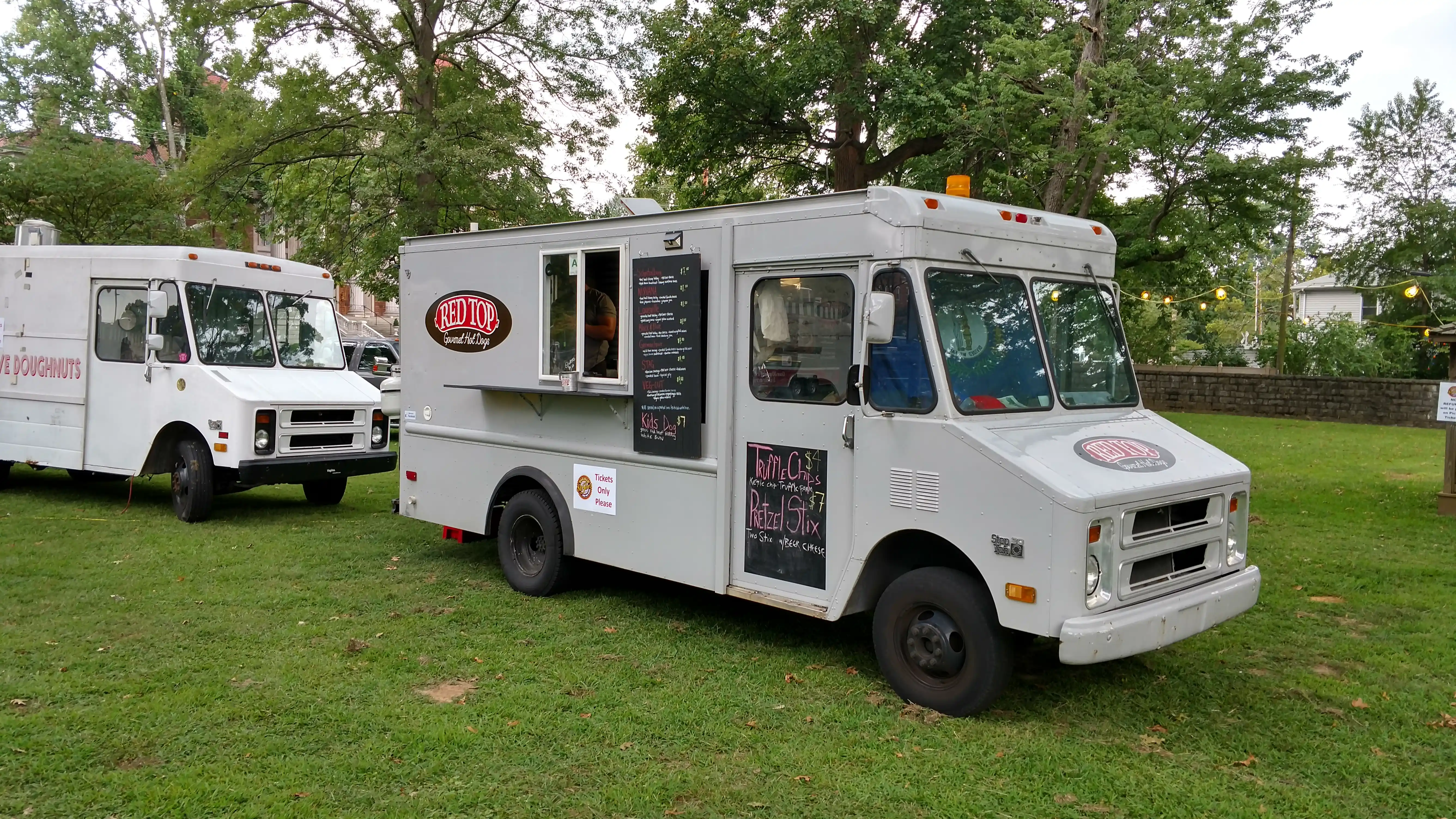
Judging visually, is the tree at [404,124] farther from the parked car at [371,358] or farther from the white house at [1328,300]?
the white house at [1328,300]

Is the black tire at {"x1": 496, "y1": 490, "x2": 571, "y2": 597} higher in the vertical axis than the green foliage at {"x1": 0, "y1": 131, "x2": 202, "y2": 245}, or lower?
lower

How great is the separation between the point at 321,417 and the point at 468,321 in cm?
354

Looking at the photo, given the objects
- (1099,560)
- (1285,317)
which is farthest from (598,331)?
(1285,317)

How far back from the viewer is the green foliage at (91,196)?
1891 cm

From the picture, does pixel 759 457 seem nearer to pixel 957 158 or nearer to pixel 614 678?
pixel 614 678

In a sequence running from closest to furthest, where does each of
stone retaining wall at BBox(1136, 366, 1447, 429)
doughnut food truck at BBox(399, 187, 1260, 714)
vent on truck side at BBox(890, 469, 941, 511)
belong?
1. doughnut food truck at BBox(399, 187, 1260, 714)
2. vent on truck side at BBox(890, 469, 941, 511)
3. stone retaining wall at BBox(1136, 366, 1447, 429)

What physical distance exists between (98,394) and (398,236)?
8.48m

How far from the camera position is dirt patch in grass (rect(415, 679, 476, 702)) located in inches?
215

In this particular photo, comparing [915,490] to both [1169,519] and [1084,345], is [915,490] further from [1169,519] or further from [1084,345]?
[1084,345]

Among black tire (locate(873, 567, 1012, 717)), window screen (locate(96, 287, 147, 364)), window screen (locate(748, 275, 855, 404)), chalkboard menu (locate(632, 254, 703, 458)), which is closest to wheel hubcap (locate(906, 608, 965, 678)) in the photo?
black tire (locate(873, 567, 1012, 717))

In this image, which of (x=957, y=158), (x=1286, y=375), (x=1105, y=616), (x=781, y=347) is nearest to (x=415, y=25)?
(x=957, y=158)

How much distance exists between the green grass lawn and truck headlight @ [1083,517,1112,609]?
717 mm

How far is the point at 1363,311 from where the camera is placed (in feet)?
144

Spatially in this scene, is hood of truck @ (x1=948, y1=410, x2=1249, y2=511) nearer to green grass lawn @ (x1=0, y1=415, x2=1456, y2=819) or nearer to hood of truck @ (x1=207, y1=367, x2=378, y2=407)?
green grass lawn @ (x1=0, y1=415, x2=1456, y2=819)
